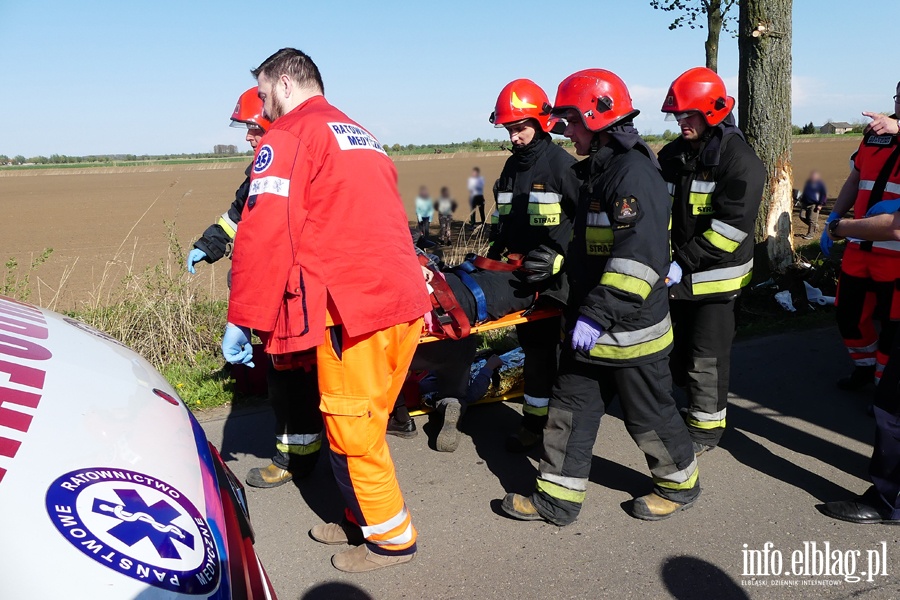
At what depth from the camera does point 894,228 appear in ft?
10.2

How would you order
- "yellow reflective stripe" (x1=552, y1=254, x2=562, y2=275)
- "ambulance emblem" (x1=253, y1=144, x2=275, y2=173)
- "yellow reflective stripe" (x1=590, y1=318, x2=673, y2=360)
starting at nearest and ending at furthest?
1. "ambulance emblem" (x1=253, y1=144, x2=275, y2=173)
2. "yellow reflective stripe" (x1=590, y1=318, x2=673, y2=360)
3. "yellow reflective stripe" (x1=552, y1=254, x2=562, y2=275)

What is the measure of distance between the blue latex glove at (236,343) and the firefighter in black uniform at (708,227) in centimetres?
225

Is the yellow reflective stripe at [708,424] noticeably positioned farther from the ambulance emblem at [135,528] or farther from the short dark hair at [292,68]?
the ambulance emblem at [135,528]

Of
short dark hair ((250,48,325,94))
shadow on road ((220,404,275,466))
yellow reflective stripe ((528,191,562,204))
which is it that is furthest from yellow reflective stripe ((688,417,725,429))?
short dark hair ((250,48,325,94))

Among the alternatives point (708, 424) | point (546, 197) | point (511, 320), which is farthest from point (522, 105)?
point (708, 424)

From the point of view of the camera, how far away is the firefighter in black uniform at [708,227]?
3.84 metres

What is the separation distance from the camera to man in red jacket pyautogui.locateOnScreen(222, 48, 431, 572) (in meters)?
2.67

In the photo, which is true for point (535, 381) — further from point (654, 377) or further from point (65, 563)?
point (65, 563)

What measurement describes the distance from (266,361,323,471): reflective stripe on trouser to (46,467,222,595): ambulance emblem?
7.06 feet

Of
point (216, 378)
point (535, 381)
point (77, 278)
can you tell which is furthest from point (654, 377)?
point (77, 278)

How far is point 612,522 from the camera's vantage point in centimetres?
343

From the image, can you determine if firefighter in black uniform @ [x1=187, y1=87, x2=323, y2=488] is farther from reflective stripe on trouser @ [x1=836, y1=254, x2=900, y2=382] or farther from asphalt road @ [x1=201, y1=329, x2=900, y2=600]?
reflective stripe on trouser @ [x1=836, y1=254, x2=900, y2=382]

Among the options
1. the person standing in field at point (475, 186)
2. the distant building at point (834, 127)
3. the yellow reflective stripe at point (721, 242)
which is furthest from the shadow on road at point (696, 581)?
the distant building at point (834, 127)

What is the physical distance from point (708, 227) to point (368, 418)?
2.27 m
